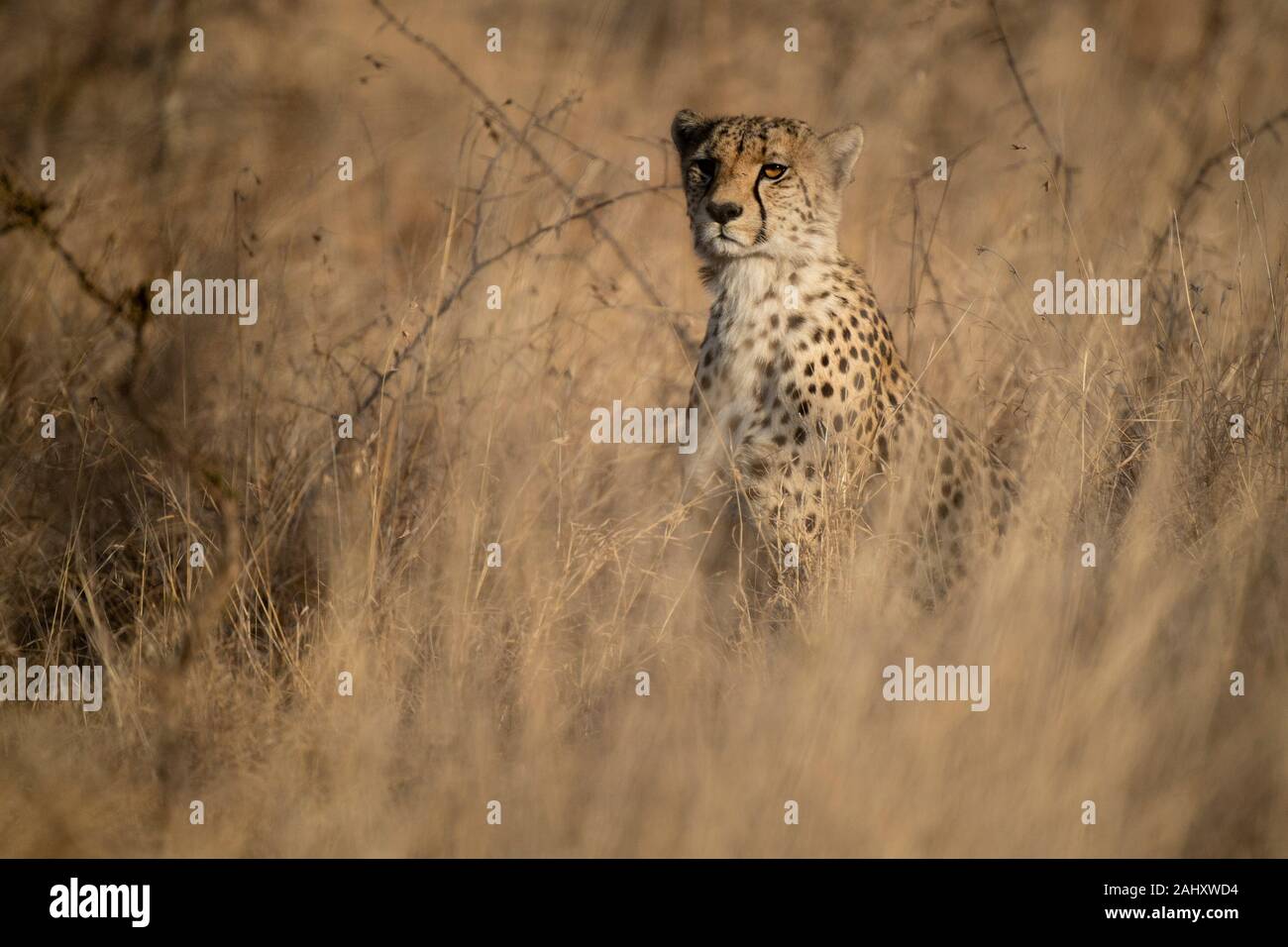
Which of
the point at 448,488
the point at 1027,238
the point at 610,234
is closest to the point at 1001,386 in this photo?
the point at 1027,238

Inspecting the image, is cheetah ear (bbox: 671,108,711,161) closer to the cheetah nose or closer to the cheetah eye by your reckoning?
the cheetah eye

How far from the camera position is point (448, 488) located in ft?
11.7

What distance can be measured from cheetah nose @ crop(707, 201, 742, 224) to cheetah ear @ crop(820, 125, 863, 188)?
43 cm

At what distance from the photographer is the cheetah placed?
3479mm

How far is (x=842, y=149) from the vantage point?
3881 mm

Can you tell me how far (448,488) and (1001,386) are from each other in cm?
183

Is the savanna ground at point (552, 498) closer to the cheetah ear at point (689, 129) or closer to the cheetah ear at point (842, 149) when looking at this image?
the cheetah ear at point (689, 129)

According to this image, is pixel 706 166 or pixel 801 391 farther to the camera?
pixel 706 166

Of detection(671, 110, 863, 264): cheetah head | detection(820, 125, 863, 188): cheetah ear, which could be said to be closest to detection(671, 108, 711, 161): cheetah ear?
detection(671, 110, 863, 264): cheetah head

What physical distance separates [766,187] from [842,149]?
337 millimetres

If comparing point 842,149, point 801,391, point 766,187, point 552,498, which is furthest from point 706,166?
point 552,498

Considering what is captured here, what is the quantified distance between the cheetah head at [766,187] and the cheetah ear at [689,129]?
9 centimetres

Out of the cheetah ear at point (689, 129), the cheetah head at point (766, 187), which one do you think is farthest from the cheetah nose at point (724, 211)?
the cheetah ear at point (689, 129)

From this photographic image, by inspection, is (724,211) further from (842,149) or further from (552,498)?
(552,498)
